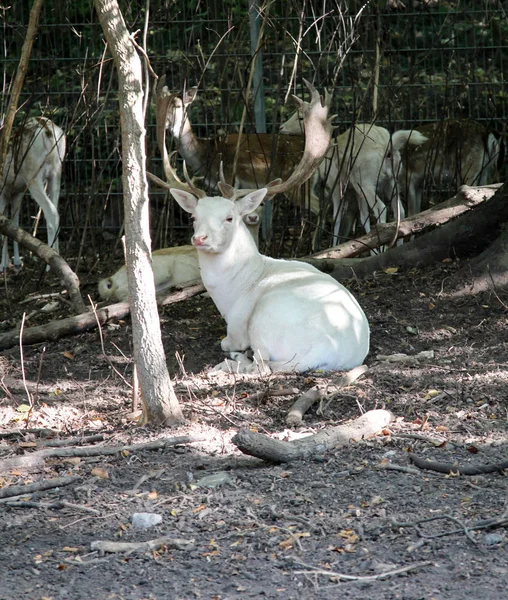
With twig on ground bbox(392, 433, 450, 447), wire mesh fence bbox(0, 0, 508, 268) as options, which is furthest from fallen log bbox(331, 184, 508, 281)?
twig on ground bbox(392, 433, 450, 447)

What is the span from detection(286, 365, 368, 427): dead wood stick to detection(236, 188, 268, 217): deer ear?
64.0 inches

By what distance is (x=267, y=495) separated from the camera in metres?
3.80

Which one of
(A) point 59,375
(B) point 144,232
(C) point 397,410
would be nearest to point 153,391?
(B) point 144,232

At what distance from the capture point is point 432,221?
7891 mm

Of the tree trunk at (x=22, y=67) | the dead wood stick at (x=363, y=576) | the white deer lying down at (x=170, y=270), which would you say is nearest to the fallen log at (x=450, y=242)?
the white deer lying down at (x=170, y=270)

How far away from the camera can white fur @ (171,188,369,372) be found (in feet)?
19.2

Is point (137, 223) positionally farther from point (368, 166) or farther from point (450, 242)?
point (368, 166)

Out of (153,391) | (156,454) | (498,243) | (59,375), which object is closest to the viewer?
(156,454)

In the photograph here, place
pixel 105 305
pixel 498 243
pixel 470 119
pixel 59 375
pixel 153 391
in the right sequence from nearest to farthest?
pixel 153 391
pixel 59 375
pixel 498 243
pixel 105 305
pixel 470 119

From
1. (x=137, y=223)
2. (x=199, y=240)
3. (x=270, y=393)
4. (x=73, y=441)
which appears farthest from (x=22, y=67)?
(x=73, y=441)

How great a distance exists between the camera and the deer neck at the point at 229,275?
664cm

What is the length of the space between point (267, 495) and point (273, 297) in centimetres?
254

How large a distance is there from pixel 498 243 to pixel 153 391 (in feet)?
11.3

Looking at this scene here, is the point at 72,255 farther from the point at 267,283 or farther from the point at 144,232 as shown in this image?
the point at 144,232
